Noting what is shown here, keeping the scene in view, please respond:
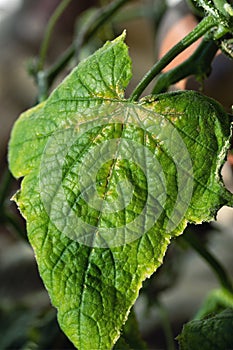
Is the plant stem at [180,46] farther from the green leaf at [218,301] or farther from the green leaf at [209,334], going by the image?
the green leaf at [218,301]

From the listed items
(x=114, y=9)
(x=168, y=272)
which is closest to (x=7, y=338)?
(x=168, y=272)

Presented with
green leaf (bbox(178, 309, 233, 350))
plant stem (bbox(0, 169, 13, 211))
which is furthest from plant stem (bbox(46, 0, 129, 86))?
green leaf (bbox(178, 309, 233, 350))

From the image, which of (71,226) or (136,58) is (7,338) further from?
(136,58)

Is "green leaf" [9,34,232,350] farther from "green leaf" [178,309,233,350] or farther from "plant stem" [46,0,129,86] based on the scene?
"plant stem" [46,0,129,86]

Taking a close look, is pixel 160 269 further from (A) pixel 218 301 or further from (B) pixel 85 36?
(B) pixel 85 36

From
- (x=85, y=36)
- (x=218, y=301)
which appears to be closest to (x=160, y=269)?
(x=218, y=301)

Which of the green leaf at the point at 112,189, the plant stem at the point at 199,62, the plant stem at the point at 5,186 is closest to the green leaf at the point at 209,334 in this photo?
the green leaf at the point at 112,189

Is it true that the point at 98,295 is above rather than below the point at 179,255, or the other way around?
above
